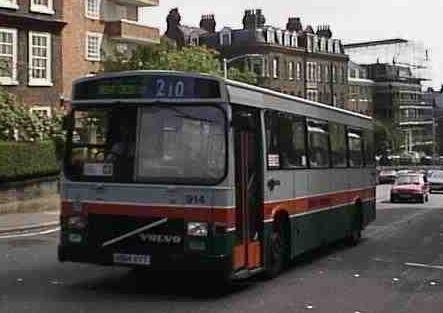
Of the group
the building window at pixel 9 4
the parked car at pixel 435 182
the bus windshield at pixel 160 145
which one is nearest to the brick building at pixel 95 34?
the building window at pixel 9 4

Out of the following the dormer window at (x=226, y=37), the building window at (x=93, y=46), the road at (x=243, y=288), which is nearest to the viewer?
the road at (x=243, y=288)

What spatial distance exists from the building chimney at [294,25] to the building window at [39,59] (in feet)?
243

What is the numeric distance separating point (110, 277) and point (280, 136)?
336 centimetres

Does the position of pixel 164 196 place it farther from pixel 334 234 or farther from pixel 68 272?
pixel 334 234

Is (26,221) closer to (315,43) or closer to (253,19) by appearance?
(253,19)

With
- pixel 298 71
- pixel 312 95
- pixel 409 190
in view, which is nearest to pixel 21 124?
pixel 409 190

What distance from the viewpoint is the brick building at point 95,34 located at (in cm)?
5259

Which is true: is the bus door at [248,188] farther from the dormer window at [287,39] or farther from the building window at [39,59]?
the dormer window at [287,39]

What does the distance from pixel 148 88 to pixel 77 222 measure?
199 centimetres

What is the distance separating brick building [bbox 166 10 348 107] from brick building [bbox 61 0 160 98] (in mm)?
37712

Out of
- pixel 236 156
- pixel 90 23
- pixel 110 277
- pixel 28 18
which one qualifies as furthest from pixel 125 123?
pixel 90 23

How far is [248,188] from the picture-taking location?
1223 centimetres

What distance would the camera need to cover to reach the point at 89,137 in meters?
12.0

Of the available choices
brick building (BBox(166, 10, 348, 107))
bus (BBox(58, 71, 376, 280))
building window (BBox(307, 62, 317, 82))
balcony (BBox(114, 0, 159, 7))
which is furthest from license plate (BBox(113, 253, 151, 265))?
building window (BBox(307, 62, 317, 82))
